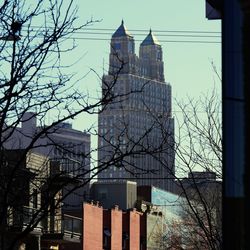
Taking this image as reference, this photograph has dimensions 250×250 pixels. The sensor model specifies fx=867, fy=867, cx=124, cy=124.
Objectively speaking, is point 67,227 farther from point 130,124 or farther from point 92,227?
point 130,124

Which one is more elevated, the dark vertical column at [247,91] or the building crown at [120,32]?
the building crown at [120,32]

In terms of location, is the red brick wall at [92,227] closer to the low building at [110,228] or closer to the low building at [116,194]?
the low building at [110,228]

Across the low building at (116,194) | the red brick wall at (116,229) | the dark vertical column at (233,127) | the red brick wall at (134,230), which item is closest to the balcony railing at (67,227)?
the red brick wall at (116,229)

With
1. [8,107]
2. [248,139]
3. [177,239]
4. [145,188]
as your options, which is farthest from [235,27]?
[145,188]

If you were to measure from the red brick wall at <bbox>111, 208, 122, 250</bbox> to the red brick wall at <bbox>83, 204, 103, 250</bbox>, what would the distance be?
2.94 metres

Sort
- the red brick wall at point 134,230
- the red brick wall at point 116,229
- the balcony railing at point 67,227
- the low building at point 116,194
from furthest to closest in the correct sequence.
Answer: the low building at point 116,194 < the red brick wall at point 134,230 < the red brick wall at point 116,229 < the balcony railing at point 67,227

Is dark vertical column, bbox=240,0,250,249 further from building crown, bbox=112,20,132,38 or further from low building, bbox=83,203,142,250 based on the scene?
→ low building, bbox=83,203,142,250

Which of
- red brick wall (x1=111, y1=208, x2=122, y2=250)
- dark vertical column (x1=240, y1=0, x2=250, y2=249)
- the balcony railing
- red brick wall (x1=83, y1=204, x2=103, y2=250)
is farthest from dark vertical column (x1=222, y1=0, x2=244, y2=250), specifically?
red brick wall (x1=111, y1=208, x2=122, y2=250)

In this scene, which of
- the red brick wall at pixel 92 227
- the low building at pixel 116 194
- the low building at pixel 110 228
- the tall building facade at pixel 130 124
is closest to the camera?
the tall building facade at pixel 130 124

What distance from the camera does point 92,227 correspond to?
59.4 meters

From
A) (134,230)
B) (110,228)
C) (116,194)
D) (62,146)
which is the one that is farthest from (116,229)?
(62,146)

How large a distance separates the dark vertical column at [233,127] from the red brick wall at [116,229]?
5706 centimetres

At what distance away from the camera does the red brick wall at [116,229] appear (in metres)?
64.5

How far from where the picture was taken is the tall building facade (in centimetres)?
1123
